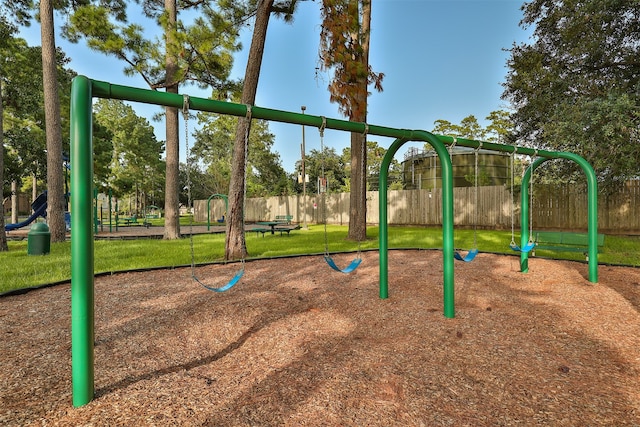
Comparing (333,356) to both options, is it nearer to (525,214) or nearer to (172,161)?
(525,214)

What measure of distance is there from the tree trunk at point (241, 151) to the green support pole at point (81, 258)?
436 cm

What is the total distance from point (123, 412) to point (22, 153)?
66.6 ft

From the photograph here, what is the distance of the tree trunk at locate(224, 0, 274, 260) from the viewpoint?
6.74 metres

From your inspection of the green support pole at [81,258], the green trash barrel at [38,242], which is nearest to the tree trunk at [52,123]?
the green trash barrel at [38,242]

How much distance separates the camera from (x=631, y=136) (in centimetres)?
789

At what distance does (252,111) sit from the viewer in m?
3.13

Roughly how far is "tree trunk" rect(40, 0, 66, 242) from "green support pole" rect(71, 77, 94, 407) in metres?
9.15

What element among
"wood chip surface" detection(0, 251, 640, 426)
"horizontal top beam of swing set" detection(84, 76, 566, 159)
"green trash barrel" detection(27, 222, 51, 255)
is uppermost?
"horizontal top beam of swing set" detection(84, 76, 566, 159)

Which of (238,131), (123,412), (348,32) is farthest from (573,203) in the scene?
(123,412)

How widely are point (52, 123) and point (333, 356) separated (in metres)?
10.6

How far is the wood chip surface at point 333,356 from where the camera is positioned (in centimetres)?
188

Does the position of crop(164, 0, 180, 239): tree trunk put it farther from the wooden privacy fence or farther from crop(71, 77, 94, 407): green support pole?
crop(71, 77, 94, 407): green support pole

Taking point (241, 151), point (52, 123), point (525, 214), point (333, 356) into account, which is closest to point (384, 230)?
point (333, 356)


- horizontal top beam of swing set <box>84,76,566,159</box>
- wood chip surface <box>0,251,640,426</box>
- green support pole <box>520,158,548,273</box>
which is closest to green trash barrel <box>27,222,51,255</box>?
wood chip surface <box>0,251,640,426</box>
